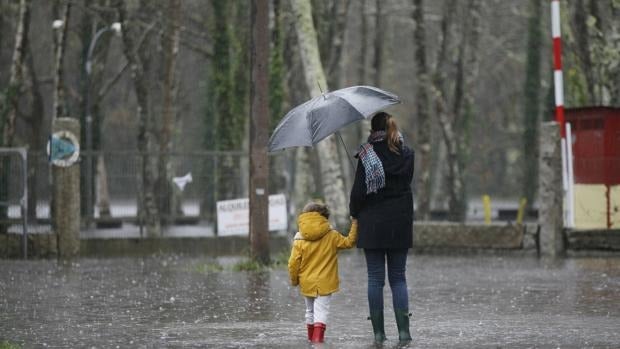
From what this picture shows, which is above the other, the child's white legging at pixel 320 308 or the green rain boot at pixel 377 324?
the child's white legging at pixel 320 308

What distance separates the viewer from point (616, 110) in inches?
974

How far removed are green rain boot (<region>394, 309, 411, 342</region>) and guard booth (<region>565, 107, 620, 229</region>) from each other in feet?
42.2

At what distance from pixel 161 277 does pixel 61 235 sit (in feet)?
18.6

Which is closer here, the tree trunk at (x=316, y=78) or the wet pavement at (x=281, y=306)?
the wet pavement at (x=281, y=306)

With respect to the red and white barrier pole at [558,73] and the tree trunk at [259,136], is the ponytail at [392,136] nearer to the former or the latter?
the tree trunk at [259,136]

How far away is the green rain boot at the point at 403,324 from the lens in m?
12.0

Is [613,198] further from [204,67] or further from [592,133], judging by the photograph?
[204,67]

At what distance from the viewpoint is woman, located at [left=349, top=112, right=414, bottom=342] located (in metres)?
11.7

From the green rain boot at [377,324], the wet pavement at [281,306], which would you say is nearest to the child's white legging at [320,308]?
the wet pavement at [281,306]

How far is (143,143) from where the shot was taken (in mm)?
36250

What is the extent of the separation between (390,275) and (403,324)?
0.41 meters

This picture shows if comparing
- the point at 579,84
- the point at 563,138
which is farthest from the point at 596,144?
the point at 579,84

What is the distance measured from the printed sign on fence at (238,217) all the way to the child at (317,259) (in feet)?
49.8

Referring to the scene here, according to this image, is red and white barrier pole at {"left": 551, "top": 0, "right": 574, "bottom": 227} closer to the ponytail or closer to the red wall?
the red wall
